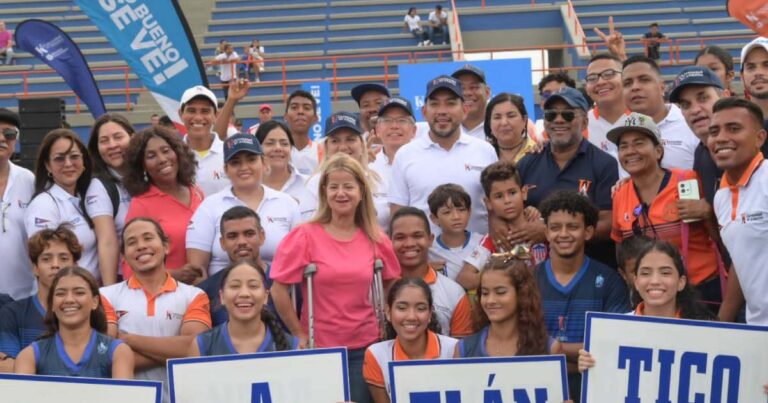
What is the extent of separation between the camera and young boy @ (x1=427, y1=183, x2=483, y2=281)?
630 centimetres

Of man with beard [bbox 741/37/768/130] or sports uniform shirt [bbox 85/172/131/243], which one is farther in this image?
sports uniform shirt [bbox 85/172/131/243]

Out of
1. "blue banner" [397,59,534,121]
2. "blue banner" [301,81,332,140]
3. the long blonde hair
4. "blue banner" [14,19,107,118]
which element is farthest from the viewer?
"blue banner" [301,81,332,140]

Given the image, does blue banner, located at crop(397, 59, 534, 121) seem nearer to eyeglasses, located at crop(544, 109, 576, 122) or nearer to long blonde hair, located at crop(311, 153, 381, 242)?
eyeglasses, located at crop(544, 109, 576, 122)

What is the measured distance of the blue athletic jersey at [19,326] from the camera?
5742 mm

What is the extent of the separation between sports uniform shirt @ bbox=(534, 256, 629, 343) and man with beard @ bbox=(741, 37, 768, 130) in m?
1.37

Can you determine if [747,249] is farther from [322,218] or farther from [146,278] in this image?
[146,278]

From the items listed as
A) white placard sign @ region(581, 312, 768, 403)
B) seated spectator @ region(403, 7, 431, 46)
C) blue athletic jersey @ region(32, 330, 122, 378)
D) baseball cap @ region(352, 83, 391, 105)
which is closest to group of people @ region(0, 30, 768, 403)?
blue athletic jersey @ region(32, 330, 122, 378)

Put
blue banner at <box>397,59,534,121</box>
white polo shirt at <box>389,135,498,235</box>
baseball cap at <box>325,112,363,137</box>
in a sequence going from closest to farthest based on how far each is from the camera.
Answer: white polo shirt at <box>389,135,498,235</box> < baseball cap at <box>325,112,363,137</box> < blue banner at <box>397,59,534,121</box>

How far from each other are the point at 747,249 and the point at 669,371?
708 mm

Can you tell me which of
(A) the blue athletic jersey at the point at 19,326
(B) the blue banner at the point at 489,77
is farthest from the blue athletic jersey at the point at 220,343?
(B) the blue banner at the point at 489,77

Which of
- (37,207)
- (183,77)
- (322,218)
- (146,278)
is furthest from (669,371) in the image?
(183,77)

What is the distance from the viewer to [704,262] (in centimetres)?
574

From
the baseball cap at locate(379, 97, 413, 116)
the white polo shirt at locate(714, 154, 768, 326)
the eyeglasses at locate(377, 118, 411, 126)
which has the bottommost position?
the white polo shirt at locate(714, 154, 768, 326)

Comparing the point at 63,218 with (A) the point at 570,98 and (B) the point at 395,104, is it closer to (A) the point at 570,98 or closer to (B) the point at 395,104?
(B) the point at 395,104
